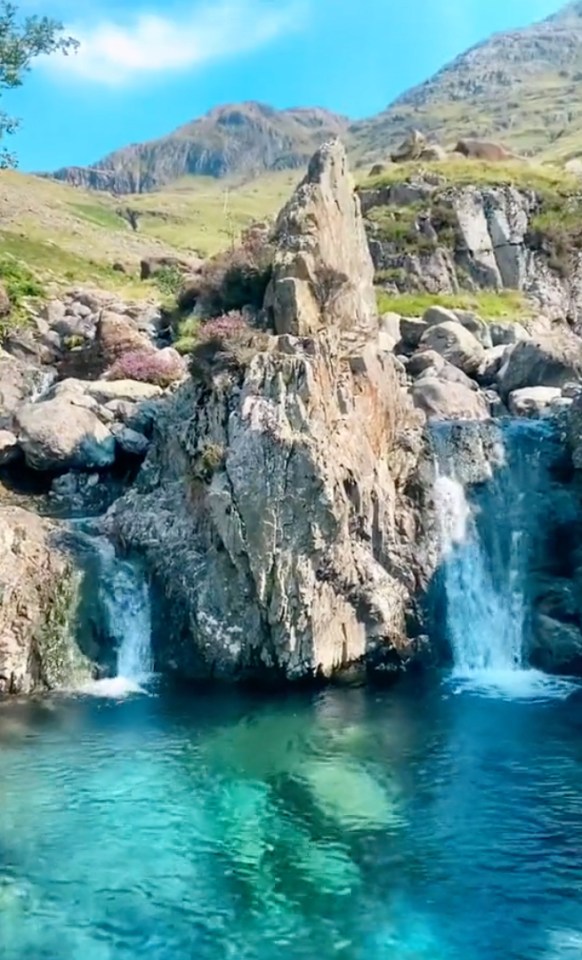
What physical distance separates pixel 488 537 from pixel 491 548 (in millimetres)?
456

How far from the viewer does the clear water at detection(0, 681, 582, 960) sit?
1836 centimetres

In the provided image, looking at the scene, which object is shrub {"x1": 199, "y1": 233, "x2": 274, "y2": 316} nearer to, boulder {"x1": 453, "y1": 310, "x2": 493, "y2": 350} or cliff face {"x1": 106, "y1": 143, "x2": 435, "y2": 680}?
cliff face {"x1": 106, "y1": 143, "x2": 435, "y2": 680}

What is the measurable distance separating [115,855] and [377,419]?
20904 mm

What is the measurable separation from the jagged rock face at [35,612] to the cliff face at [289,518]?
3032mm

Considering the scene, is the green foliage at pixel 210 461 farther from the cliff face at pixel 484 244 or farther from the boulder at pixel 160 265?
the boulder at pixel 160 265

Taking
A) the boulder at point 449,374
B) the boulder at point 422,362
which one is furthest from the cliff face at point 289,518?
the boulder at point 422,362

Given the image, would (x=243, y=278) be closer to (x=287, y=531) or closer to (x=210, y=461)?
(x=210, y=461)

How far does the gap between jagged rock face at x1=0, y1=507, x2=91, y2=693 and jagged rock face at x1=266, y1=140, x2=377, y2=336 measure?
46.3ft

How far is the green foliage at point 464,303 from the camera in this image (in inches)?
2785

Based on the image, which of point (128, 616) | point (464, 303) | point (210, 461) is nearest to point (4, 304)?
point (464, 303)

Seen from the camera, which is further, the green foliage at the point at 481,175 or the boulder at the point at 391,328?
the green foliage at the point at 481,175

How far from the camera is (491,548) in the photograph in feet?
124

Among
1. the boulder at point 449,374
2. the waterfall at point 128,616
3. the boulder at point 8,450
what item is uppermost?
the boulder at point 449,374

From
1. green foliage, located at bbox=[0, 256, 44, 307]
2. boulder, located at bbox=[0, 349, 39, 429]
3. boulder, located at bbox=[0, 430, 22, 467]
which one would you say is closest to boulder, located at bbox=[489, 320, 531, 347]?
boulder, located at bbox=[0, 349, 39, 429]
